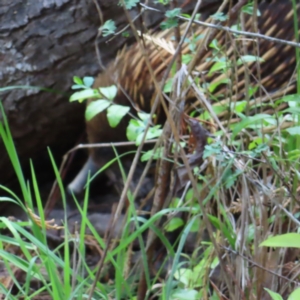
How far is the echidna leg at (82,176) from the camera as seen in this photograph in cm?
204

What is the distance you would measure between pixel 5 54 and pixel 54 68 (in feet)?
0.54

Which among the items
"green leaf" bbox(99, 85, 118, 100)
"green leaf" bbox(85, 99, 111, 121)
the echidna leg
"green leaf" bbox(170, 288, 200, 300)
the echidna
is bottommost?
the echidna leg

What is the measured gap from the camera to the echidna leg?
2.04m

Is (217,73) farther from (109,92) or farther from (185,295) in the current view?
(185,295)

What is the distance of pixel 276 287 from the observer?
2.56ft

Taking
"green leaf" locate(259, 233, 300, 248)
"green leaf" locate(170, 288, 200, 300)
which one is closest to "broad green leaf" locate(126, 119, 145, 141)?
"green leaf" locate(170, 288, 200, 300)

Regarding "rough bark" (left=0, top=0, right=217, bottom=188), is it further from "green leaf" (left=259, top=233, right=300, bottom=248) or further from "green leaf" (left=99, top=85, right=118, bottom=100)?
"green leaf" (left=259, top=233, right=300, bottom=248)

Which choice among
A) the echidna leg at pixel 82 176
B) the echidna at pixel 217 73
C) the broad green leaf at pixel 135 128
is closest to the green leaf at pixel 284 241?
the broad green leaf at pixel 135 128

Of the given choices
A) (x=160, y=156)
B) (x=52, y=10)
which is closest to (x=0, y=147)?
(x=52, y=10)

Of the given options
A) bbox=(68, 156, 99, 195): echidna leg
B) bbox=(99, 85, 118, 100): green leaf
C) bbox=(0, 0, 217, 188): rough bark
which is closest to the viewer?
bbox=(99, 85, 118, 100): green leaf

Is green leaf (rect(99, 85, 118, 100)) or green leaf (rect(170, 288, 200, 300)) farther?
green leaf (rect(99, 85, 118, 100))

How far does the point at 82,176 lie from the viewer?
209 centimetres

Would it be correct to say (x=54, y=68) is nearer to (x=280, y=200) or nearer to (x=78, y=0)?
(x=78, y=0)

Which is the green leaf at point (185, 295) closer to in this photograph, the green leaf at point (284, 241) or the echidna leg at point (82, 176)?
the green leaf at point (284, 241)
